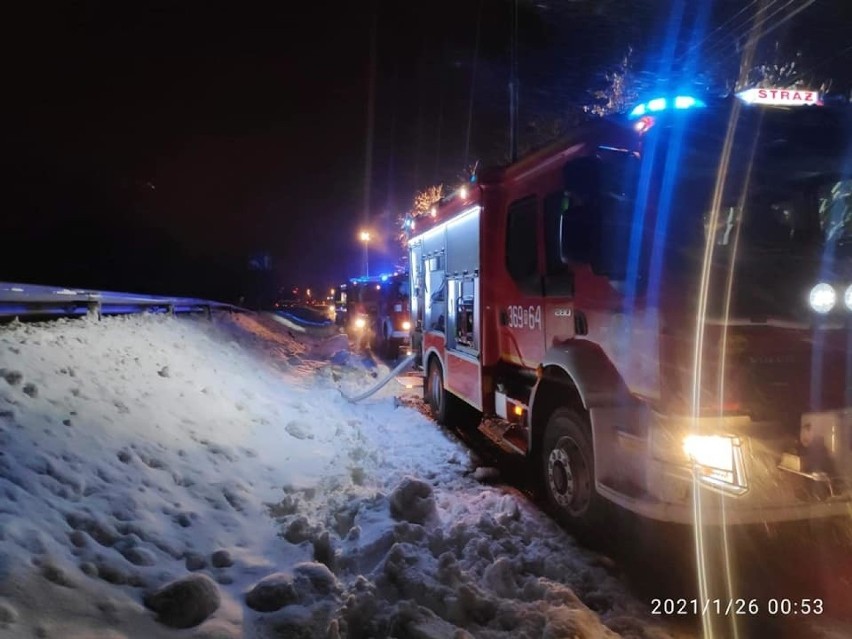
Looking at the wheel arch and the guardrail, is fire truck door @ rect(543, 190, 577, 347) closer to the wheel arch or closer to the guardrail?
the wheel arch

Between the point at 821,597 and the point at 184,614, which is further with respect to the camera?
the point at 821,597

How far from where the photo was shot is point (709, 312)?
3.94m

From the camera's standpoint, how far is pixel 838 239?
14.4 feet

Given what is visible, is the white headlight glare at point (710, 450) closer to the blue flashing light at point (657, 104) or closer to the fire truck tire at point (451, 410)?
the blue flashing light at point (657, 104)

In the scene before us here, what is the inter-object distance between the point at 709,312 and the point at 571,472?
1.85m

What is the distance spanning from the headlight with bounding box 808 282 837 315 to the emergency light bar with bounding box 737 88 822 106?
4.51 feet

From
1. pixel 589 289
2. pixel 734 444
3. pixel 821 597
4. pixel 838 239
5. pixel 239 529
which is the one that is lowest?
pixel 821 597

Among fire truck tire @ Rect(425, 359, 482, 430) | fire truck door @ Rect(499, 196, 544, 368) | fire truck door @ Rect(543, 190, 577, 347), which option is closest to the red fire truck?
fire truck door @ Rect(543, 190, 577, 347)

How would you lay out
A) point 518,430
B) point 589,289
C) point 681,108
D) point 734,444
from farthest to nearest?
1. point 518,430
2. point 589,289
3. point 681,108
4. point 734,444

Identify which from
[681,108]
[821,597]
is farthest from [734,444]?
[681,108]

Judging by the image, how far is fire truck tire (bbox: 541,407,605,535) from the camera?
4.82 metres

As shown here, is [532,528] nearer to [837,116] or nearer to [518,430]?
[518,430]

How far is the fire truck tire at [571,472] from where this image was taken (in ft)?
15.8

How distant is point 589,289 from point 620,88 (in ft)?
54.0
